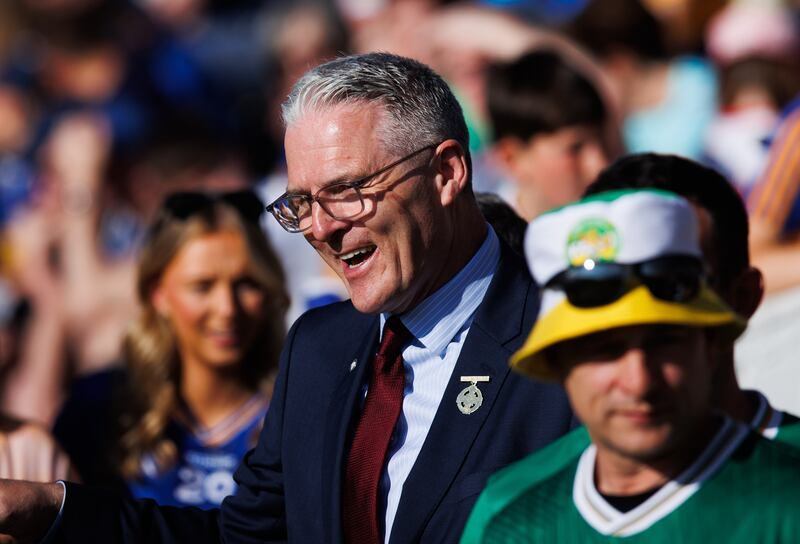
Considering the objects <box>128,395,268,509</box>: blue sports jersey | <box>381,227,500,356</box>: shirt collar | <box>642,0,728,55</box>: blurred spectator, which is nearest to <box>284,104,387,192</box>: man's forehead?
<box>381,227,500,356</box>: shirt collar

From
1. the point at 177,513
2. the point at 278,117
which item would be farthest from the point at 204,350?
the point at 177,513

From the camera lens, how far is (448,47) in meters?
7.59

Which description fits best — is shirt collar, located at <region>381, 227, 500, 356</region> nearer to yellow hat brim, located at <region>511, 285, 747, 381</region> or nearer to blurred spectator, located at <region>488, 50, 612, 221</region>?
yellow hat brim, located at <region>511, 285, 747, 381</region>

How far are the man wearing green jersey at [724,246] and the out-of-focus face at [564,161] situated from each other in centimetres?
218

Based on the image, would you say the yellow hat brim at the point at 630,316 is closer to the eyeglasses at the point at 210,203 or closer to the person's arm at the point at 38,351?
the eyeglasses at the point at 210,203

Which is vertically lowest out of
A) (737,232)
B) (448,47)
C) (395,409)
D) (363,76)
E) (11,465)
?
(11,465)

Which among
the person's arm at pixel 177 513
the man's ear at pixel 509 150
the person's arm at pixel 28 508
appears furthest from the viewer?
the man's ear at pixel 509 150

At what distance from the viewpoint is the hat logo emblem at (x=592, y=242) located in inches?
82.4

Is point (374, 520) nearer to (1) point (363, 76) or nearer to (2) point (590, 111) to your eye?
(1) point (363, 76)

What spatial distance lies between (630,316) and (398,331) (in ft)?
3.60

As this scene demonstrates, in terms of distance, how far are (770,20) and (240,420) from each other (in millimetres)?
4152

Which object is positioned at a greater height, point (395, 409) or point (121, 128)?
point (121, 128)

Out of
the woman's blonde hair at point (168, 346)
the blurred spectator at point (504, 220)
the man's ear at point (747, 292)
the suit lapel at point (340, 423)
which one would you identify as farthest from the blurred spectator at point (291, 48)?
the man's ear at point (747, 292)

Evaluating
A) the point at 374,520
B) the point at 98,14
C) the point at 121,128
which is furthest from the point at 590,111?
the point at 98,14
